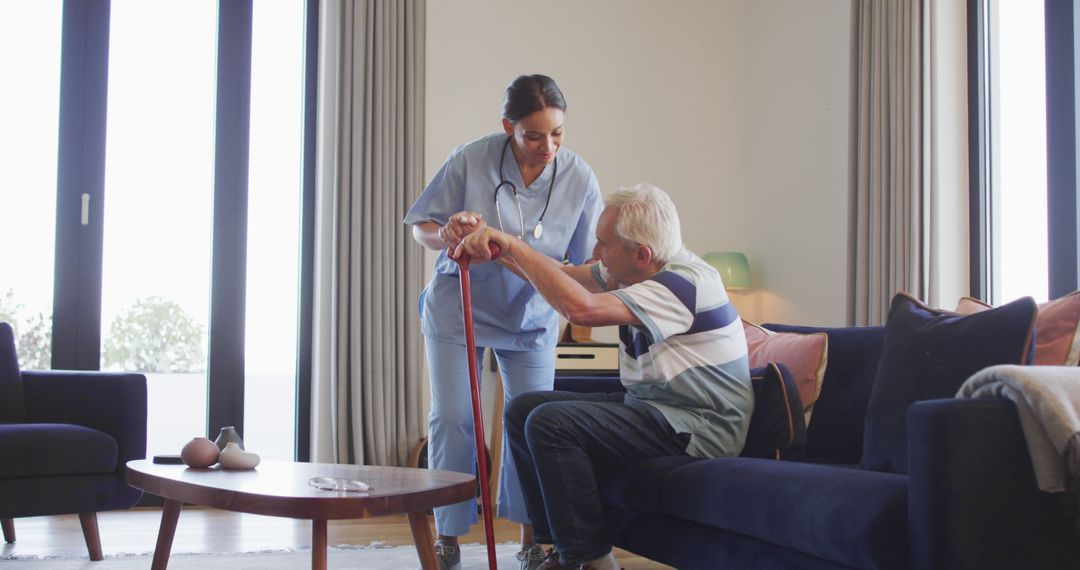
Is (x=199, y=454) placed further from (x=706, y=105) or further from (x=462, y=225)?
(x=706, y=105)

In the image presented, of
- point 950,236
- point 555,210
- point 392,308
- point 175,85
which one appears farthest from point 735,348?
point 175,85

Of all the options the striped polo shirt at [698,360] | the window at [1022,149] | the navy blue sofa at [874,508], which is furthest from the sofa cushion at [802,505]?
the window at [1022,149]

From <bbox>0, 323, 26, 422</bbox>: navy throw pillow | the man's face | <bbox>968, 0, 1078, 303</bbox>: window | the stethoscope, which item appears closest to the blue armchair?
<bbox>0, 323, 26, 422</bbox>: navy throw pillow

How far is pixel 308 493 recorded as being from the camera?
1.82 m

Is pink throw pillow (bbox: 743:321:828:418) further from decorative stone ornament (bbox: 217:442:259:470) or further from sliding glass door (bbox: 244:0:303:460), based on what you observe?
sliding glass door (bbox: 244:0:303:460)

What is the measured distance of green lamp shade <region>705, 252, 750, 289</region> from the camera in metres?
4.72

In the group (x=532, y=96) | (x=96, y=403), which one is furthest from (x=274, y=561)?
(x=532, y=96)

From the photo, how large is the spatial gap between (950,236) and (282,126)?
9.70 feet

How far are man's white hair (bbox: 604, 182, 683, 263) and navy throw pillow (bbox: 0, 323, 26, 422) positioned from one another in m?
2.20

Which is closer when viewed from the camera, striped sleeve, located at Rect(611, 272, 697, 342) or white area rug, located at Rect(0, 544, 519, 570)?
striped sleeve, located at Rect(611, 272, 697, 342)

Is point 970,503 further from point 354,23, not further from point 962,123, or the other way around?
point 354,23

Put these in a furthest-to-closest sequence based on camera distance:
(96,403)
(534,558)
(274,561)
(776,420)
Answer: (96,403) → (274,561) → (534,558) → (776,420)

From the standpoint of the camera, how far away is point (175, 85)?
4477 millimetres

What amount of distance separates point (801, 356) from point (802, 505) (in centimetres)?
80
